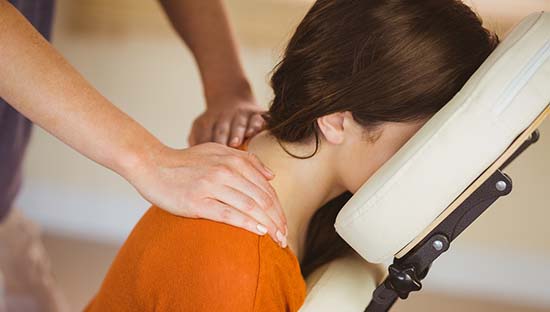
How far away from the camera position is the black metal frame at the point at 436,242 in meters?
1.03

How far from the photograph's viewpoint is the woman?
1085 mm

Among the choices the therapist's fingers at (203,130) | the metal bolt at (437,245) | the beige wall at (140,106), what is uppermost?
the metal bolt at (437,245)

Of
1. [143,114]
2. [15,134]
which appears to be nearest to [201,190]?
[15,134]

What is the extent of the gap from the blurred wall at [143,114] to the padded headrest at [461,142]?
1783 mm

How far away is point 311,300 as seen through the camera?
1.12 metres

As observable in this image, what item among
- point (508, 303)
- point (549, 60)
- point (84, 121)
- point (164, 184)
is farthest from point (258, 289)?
point (508, 303)

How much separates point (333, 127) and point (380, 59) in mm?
120

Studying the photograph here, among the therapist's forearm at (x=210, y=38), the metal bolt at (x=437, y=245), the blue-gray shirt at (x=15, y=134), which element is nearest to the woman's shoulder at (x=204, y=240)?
the metal bolt at (x=437, y=245)

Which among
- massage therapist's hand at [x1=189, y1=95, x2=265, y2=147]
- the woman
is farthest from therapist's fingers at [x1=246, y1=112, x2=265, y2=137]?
the woman

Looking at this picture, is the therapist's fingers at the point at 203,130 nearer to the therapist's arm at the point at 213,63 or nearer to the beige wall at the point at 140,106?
the therapist's arm at the point at 213,63

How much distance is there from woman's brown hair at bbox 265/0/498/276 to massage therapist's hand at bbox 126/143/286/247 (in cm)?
16

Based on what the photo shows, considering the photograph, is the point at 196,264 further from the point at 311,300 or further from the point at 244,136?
the point at 244,136

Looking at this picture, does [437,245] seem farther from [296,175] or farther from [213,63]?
[213,63]

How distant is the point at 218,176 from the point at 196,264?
0.37 feet
